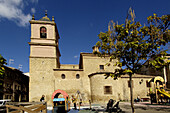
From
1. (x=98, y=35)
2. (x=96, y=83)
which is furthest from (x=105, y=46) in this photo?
(x=96, y=83)

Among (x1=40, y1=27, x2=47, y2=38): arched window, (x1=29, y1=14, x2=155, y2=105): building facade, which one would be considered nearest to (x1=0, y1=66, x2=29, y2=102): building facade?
(x1=29, y1=14, x2=155, y2=105): building facade

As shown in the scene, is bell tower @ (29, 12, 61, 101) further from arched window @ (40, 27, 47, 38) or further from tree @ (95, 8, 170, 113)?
tree @ (95, 8, 170, 113)

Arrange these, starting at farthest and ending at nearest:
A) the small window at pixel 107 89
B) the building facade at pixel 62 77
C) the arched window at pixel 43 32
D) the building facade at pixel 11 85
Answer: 1. the arched window at pixel 43 32
2. the building facade at pixel 11 85
3. the building facade at pixel 62 77
4. the small window at pixel 107 89

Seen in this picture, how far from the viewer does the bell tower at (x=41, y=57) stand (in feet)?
85.7

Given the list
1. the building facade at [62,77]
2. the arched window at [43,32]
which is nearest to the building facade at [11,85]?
the building facade at [62,77]

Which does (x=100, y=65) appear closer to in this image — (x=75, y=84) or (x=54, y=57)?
(x=75, y=84)

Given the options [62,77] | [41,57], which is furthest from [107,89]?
[41,57]

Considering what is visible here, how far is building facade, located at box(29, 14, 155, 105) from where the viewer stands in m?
25.9

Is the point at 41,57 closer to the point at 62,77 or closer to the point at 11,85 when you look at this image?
the point at 62,77

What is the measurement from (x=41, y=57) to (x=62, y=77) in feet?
18.6

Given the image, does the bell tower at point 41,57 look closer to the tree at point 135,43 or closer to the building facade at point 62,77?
the building facade at point 62,77

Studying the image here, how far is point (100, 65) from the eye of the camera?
2967 centimetres

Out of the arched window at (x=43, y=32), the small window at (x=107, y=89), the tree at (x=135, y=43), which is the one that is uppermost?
the arched window at (x=43, y=32)

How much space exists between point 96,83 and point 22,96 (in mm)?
20593
